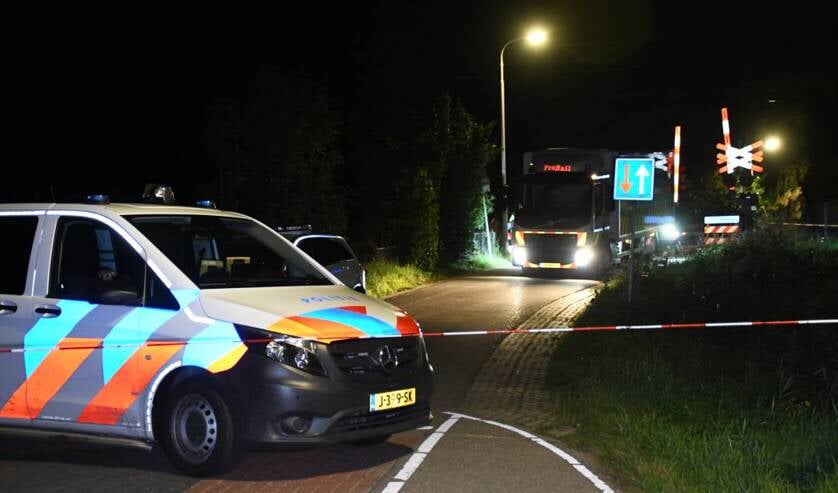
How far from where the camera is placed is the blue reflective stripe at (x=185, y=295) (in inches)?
258

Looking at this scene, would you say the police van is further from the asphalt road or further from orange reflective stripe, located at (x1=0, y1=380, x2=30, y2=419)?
the asphalt road

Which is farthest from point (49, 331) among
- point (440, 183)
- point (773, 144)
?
point (773, 144)

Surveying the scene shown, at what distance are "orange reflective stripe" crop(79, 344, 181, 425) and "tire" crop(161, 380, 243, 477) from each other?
0.23 meters

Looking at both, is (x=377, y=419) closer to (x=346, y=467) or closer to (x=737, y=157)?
(x=346, y=467)

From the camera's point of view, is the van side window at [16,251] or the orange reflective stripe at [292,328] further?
the van side window at [16,251]

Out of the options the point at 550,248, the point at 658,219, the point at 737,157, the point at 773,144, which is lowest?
the point at 550,248

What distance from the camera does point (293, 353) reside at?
635 centimetres

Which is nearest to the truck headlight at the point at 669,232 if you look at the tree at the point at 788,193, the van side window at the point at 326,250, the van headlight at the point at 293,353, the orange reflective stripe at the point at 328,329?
the tree at the point at 788,193

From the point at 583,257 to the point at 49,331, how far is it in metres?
20.9

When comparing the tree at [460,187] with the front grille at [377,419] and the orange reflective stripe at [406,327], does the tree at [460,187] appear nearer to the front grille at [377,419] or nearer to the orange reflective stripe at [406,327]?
the orange reflective stripe at [406,327]

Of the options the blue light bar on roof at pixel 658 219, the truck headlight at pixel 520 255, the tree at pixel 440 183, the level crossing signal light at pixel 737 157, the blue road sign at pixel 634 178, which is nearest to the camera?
the blue road sign at pixel 634 178

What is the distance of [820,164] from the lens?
195 feet

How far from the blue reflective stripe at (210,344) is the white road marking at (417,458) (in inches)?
57.7

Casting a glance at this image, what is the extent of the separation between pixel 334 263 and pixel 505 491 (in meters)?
8.27
